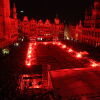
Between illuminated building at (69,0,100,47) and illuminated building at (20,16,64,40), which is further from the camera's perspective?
illuminated building at (20,16,64,40)

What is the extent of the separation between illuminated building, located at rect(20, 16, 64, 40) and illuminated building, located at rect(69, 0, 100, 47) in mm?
6787

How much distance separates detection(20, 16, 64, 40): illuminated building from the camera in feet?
141

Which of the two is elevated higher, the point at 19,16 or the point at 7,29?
the point at 19,16

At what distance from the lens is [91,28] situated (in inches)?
1270

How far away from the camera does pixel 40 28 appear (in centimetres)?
4341

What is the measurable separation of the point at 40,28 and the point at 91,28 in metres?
15.2

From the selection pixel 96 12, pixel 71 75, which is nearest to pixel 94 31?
pixel 96 12

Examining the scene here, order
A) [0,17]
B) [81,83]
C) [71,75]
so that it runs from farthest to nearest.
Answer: [0,17] → [71,75] → [81,83]

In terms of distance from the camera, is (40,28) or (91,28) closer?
(91,28)

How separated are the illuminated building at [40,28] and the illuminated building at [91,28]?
679 cm

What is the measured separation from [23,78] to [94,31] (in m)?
23.3

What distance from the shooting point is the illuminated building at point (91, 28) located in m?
30.3

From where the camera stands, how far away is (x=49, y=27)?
143ft

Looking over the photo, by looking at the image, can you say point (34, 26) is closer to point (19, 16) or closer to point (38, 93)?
point (19, 16)
